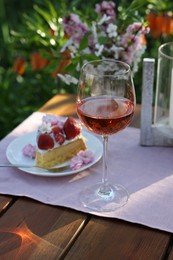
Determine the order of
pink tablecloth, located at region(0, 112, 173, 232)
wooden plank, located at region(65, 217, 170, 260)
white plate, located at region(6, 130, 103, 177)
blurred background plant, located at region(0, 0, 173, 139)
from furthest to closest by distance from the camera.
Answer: blurred background plant, located at region(0, 0, 173, 139)
white plate, located at region(6, 130, 103, 177)
pink tablecloth, located at region(0, 112, 173, 232)
wooden plank, located at region(65, 217, 170, 260)

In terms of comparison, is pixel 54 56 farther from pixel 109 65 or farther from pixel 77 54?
pixel 109 65

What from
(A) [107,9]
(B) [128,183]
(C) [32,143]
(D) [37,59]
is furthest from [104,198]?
(D) [37,59]

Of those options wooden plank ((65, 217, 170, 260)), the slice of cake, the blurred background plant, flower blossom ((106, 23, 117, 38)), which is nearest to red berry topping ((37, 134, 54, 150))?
the slice of cake

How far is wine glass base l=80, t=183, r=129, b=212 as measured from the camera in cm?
117

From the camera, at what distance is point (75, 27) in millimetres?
1629

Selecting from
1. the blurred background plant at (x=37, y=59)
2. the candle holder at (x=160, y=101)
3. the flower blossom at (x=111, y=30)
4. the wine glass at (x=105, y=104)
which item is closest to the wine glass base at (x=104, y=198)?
the wine glass at (x=105, y=104)

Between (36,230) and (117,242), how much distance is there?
176 mm

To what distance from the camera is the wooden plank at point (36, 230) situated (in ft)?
3.40

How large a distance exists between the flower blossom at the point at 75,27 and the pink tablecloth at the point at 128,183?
372mm

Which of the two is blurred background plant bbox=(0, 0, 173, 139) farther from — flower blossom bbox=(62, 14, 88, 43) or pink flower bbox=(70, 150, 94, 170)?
pink flower bbox=(70, 150, 94, 170)

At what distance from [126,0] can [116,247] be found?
7.85ft

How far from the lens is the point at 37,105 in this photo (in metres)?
2.76

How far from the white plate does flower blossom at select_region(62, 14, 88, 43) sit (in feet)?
1.08

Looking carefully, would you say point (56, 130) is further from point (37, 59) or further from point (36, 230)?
point (37, 59)
